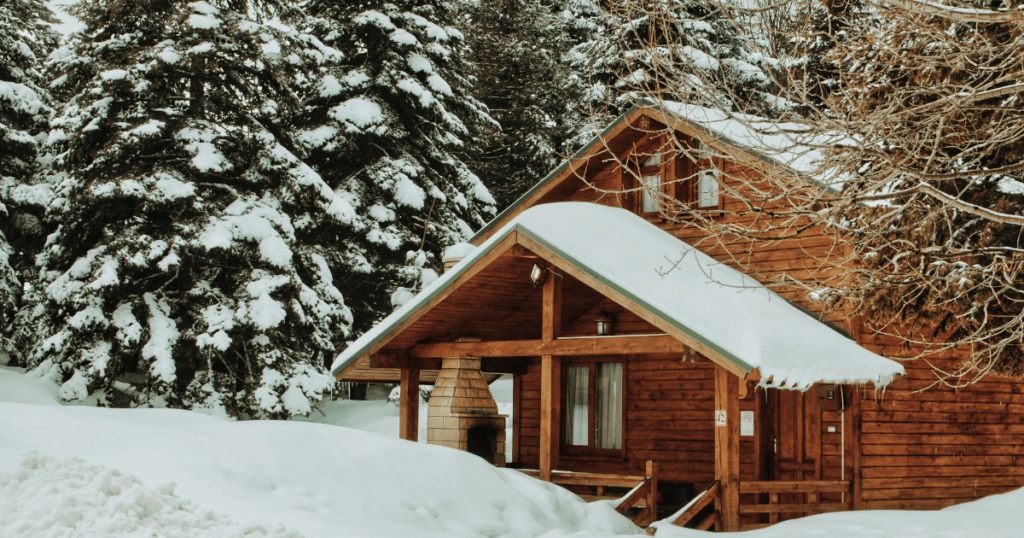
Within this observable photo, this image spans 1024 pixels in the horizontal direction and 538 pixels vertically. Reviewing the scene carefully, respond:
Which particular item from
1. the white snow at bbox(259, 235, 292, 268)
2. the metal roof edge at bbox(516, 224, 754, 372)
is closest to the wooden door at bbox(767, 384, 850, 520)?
the metal roof edge at bbox(516, 224, 754, 372)

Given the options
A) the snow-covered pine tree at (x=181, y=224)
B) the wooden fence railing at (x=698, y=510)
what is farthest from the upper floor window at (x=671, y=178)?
the snow-covered pine tree at (x=181, y=224)

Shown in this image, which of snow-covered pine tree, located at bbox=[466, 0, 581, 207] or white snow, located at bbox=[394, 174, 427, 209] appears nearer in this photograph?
white snow, located at bbox=[394, 174, 427, 209]

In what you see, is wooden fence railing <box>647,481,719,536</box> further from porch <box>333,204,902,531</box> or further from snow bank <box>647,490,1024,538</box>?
snow bank <box>647,490,1024,538</box>

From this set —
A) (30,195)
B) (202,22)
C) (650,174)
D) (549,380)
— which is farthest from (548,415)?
(30,195)

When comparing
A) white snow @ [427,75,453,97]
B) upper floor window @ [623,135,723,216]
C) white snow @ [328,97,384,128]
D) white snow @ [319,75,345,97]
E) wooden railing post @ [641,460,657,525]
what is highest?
white snow @ [427,75,453,97]

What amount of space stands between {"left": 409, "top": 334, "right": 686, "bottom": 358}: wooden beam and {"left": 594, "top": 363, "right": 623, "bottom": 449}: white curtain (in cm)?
278

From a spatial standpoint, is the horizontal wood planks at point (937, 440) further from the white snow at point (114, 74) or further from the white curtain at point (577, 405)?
the white snow at point (114, 74)

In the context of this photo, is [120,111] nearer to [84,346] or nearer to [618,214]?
[84,346]

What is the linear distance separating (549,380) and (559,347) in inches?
18.4

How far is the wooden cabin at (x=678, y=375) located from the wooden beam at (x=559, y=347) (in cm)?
3

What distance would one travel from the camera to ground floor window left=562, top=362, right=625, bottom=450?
1578 cm

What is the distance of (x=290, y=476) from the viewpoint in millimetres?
9188

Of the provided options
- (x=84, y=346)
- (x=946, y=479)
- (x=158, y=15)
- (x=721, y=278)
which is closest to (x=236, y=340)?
(x=84, y=346)

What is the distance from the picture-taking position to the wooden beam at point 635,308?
10.8 m
